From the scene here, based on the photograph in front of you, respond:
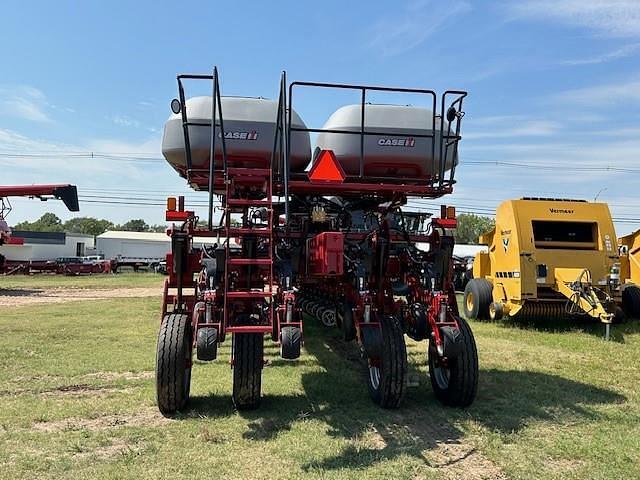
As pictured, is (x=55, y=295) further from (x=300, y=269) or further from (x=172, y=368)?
(x=172, y=368)

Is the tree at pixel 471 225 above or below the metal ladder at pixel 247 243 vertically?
above

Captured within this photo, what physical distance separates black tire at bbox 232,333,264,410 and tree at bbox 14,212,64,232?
10320 cm

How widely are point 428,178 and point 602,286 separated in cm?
565

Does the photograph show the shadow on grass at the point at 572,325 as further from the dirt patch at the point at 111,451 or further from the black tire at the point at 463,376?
the dirt patch at the point at 111,451

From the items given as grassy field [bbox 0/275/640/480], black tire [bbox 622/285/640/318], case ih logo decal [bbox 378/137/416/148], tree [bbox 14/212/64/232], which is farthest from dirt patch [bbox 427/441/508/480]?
tree [bbox 14/212/64/232]

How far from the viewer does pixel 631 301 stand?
Answer: 37.9ft

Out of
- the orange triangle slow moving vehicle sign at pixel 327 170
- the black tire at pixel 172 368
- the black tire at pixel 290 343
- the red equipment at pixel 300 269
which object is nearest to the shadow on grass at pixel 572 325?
the red equipment at pixel 300 269

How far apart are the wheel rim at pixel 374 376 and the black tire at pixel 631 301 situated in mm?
8086

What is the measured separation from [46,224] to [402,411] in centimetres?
12046

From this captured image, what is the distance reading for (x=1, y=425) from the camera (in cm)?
496

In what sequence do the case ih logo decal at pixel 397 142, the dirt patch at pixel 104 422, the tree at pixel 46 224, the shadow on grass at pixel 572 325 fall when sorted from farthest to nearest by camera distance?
the tree at pixel 46 224
the shadow on grass at pixel 572 325
the case ih logo decal at pixel 397 142
the dirt patch at pixel 104 422

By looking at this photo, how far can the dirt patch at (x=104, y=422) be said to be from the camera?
4926 millimetres

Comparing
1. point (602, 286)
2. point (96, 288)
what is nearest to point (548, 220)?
point (602, 286)

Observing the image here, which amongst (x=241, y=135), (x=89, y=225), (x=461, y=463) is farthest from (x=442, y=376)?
(x=89, y=225)
